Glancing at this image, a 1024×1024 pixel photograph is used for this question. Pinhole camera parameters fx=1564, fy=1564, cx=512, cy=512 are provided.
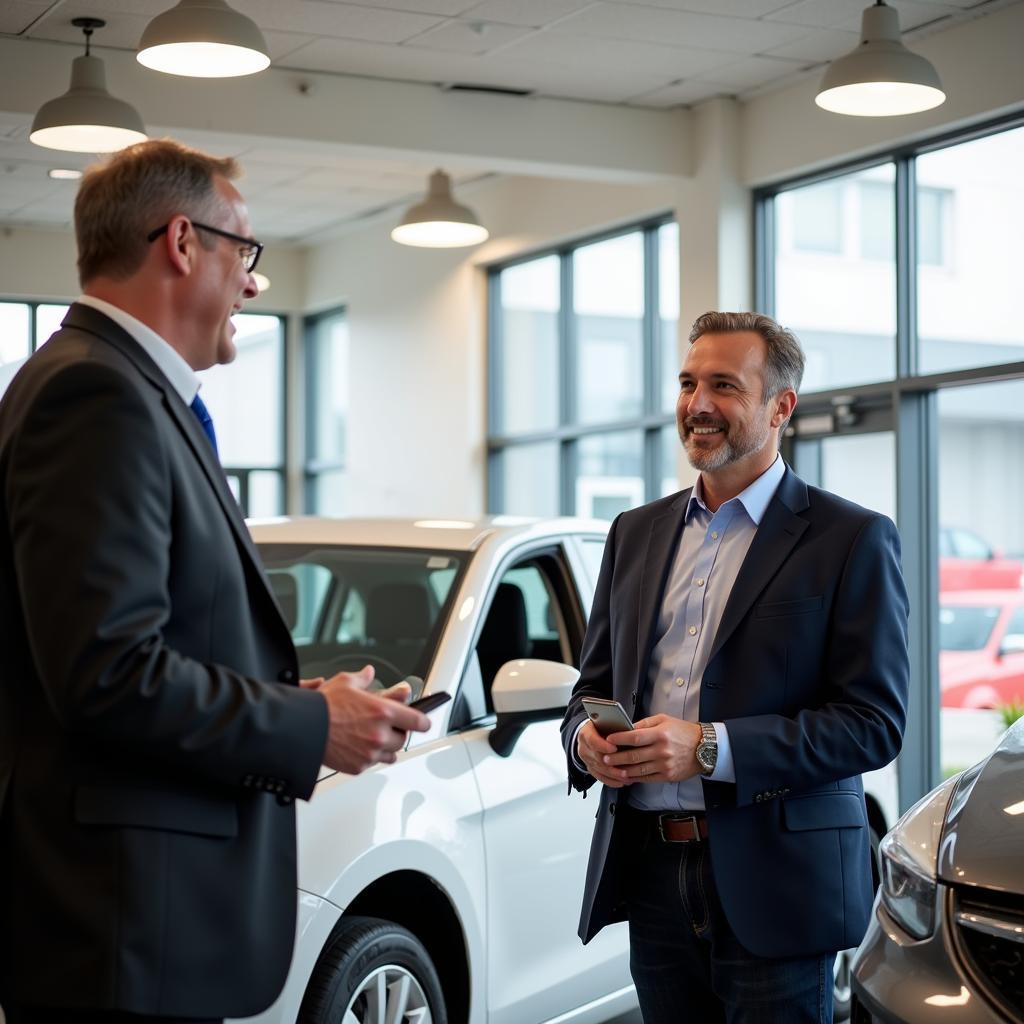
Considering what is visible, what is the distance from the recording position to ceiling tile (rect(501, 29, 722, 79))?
7516 mm

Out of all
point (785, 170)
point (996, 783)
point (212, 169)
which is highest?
point (785, 170)

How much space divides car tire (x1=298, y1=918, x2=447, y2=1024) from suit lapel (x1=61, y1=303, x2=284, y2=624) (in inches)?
55.9

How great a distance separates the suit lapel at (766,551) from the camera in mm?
2518

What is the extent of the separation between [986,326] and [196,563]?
6.35 m

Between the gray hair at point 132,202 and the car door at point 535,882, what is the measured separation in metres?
1.87

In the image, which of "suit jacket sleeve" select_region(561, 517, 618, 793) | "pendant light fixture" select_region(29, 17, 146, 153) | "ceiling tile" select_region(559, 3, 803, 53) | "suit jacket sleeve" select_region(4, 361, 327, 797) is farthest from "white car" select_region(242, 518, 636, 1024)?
"ceiling tile" select_region(559, 3, 803, 53)

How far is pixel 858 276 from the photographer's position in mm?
8328

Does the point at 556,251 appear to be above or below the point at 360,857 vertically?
above

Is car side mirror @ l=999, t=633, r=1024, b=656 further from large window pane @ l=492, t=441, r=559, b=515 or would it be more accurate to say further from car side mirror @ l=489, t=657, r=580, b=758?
car side mirror @ l=489, t=657, r=580, b=758

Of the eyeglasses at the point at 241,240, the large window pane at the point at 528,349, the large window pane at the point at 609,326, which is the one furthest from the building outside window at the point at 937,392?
the eyeglasses at the point at 241,240

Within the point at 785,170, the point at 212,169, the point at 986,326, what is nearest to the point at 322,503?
the point at 785,170

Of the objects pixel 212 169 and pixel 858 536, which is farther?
pixel 858 536

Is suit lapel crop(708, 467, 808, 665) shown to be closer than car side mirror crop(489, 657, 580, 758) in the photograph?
Yes

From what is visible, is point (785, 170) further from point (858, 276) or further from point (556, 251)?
point (556, 251)
